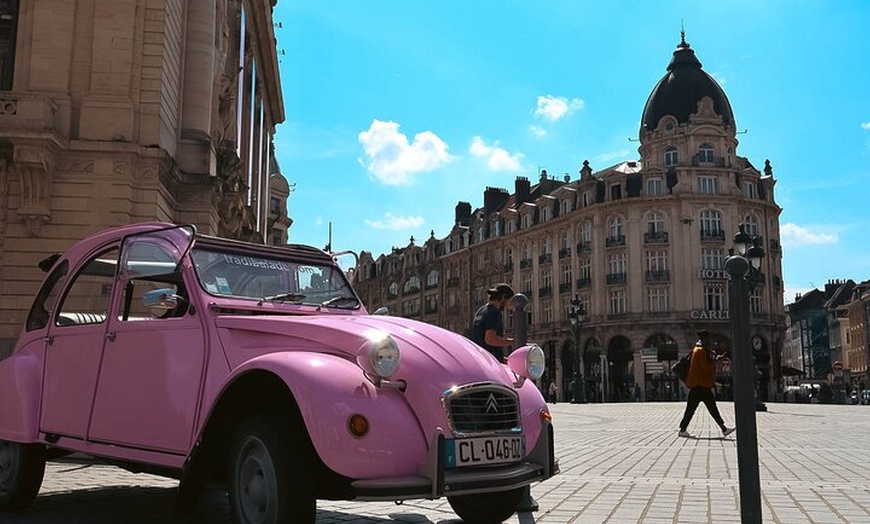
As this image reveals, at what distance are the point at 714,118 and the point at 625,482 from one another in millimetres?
54163

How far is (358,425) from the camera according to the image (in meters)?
3.93

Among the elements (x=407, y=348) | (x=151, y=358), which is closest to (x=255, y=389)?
(x=407, y=348)

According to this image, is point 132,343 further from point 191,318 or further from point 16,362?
point 16,362

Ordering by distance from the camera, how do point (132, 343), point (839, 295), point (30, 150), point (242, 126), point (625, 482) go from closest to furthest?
point (132, 343), point (625, 482), point (30, 150), point (242, 126), point (839, 295)

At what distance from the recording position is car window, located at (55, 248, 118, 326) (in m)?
5.98

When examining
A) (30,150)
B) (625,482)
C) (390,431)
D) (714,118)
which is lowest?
(625,482)

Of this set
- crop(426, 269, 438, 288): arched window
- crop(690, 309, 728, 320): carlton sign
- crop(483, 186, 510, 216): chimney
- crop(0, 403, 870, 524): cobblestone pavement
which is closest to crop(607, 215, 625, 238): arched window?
crop(690, 309, 728, 320): carlton sign

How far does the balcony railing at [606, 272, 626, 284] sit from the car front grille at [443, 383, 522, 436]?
177 feet

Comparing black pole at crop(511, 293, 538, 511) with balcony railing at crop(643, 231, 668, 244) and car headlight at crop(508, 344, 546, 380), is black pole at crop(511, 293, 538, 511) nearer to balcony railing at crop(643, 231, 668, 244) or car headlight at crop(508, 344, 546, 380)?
car headlight at crop(508, 344, 546, 380)

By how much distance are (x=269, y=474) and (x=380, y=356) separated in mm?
835

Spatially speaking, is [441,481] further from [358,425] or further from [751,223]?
[751,223]

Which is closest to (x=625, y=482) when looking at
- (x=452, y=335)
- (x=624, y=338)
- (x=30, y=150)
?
(x=452, y=335)

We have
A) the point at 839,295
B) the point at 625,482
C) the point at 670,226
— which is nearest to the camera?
the point at 625,482

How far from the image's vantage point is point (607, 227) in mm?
58719
